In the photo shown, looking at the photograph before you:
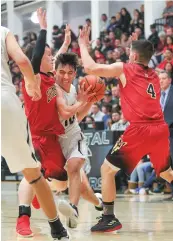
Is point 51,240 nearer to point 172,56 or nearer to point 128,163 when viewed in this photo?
point 128,163

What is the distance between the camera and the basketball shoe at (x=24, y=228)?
16.6ft

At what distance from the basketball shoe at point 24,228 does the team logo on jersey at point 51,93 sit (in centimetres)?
Result: 117

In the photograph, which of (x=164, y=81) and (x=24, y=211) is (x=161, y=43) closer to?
(x=164, y=81)

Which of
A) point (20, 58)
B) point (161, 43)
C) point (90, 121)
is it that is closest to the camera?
point (20, 58)

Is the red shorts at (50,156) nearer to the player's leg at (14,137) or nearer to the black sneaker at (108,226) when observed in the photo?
the black sneaker at (108,226)

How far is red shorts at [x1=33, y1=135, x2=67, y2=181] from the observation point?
18.5ft

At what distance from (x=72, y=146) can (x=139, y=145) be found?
0.76 meters

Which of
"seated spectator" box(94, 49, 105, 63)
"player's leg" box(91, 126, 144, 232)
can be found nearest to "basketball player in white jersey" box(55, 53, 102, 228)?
"player's leg" box(91, 126, 144, 232)

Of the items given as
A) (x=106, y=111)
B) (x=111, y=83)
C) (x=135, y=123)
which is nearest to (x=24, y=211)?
(x=135, y=123)

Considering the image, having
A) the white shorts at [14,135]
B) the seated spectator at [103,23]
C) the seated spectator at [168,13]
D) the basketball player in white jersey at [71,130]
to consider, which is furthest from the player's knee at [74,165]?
the seated spectator at [103,23]

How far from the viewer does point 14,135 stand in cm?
399

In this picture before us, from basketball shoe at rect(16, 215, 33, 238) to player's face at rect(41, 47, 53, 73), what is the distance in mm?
1469

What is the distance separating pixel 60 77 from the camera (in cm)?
586

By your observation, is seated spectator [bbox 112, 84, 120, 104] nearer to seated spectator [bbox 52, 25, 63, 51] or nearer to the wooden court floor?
the wooden court floor
